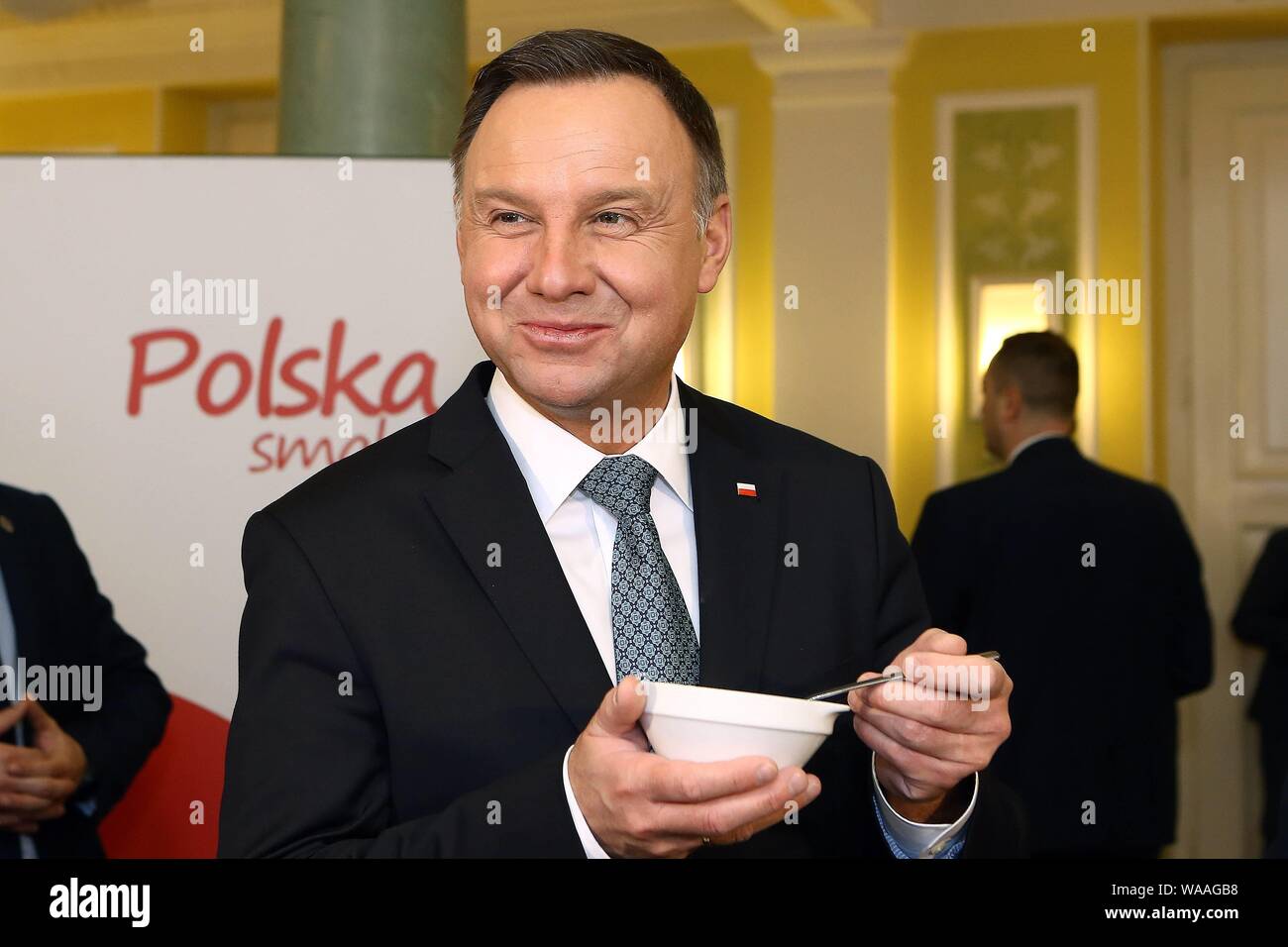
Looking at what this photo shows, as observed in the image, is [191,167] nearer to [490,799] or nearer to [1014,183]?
[490,799]

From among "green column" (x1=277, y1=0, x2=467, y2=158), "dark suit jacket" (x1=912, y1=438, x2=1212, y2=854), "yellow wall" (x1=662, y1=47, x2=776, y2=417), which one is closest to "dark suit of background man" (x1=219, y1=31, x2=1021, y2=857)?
"green column" (x1=277, y1=0, x2=467, y2=158)

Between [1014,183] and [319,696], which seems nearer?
[319,696]

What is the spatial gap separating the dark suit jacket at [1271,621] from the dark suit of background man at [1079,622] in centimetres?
92

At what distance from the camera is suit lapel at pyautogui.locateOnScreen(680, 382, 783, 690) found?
127cm

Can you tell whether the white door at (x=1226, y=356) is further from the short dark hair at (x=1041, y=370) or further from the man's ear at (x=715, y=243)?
the man's ear at (x=715, y=243)

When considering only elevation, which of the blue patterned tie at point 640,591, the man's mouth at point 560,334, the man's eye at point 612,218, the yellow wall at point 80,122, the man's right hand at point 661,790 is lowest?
the man's right hand at point 661,790

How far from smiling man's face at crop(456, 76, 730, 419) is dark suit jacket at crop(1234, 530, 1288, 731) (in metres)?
3.35

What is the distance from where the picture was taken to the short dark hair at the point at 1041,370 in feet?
11.3

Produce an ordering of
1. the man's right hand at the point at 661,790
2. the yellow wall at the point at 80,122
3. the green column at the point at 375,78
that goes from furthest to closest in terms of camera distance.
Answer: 1. the yellow wall at the point at 80,122
2. the green column at the point at 375,78
3. the man's right hand at the point at 661,790

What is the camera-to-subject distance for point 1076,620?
3.24 m

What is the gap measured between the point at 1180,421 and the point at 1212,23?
1.34m

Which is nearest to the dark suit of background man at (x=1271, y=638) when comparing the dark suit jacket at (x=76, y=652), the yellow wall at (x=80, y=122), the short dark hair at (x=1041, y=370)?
the short dark hair at (x=1041, y=370)
